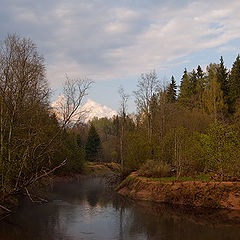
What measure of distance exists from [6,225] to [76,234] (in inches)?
166

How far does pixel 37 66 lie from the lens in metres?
18.8

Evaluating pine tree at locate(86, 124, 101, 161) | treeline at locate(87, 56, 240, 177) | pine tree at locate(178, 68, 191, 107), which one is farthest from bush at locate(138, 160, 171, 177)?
pine tree at locate(86, 124, 101, 161)

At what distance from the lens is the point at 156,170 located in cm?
2533

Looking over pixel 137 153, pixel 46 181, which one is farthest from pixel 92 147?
pixel 46 181

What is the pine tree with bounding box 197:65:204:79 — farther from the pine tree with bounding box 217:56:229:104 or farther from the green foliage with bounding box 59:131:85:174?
the green foliage with bounding box 59:131:85:174

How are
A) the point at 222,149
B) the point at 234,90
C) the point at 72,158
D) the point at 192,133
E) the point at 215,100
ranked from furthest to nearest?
the point at 72,158, the point at 234,90, the point at 215,100, the point at 192,133, the point at 222,149

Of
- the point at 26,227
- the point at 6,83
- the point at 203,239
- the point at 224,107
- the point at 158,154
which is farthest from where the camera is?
the point at 224,107

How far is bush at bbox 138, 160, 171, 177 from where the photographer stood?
25312mm

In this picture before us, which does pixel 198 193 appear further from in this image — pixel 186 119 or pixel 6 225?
pixel 186 119

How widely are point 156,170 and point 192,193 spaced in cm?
564

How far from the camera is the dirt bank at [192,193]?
1847 cm

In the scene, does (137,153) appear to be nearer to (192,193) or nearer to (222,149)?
(192,193)

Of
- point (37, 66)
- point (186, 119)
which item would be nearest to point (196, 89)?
point (186, 119)

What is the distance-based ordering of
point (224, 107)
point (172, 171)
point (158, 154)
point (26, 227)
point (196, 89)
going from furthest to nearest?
1. point (196, 89)
2. point (224, 107)
3. point (158, 154)
4. point (172, 171)
5. point (26, 227)
